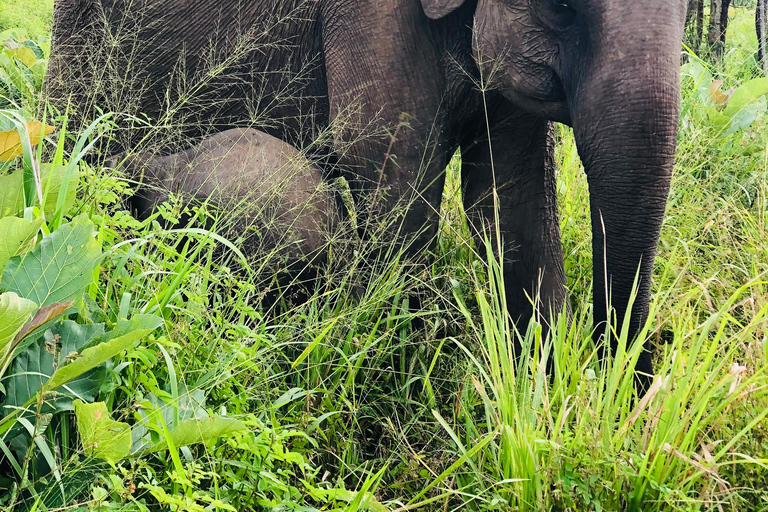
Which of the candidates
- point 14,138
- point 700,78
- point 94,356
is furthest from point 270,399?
point 700,78

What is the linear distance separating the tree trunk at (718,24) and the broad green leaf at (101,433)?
15.0ft

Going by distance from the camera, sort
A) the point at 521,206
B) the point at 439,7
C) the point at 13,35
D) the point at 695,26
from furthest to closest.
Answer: the point at 695,26 < the point at 13,35 < the point at 521,206 < the point at 439,7

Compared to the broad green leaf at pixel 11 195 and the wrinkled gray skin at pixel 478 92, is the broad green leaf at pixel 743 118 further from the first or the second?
the broad green leaf at pixel 11 195

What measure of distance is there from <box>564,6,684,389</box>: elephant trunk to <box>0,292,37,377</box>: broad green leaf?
1348 mm

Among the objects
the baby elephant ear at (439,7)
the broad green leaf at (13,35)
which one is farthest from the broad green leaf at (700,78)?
the broad green leaf at (13,35)

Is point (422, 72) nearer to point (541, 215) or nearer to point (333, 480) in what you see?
point (541, 215)

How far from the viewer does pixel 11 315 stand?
159 centimetres

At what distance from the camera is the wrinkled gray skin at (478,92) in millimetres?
2113

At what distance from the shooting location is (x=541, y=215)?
3016mm

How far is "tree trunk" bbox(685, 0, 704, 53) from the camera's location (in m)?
5.60

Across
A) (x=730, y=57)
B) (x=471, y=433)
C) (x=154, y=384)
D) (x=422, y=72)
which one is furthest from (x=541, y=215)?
(x=730, y=57)

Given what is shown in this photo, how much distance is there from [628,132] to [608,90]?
0.11 meters

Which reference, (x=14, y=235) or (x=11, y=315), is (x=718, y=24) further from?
(x=11, y=315)

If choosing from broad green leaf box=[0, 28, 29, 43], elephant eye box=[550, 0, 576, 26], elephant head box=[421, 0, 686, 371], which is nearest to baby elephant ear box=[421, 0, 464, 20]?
elephant head box=[421, 0, 686, 371]
